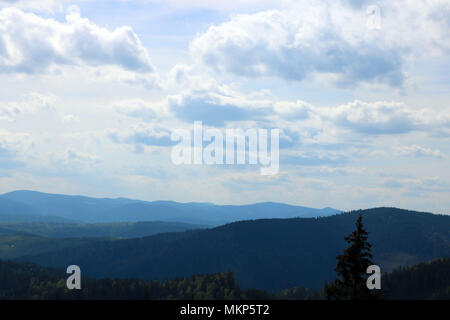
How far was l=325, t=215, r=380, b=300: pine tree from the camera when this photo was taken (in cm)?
6062

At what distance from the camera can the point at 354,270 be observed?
60.8 metres

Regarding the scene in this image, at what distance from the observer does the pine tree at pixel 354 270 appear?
60625mm
